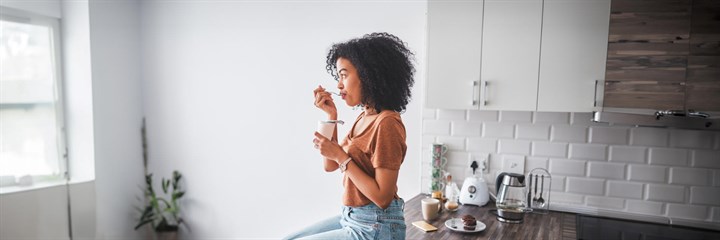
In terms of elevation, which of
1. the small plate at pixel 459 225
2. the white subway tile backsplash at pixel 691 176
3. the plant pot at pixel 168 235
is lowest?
the plant pot at pixel 168 235

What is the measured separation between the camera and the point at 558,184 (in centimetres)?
218

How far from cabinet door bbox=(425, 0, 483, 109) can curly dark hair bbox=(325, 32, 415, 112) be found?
726 mm

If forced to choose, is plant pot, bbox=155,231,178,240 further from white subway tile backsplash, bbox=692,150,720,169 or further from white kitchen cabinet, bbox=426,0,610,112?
white subway tile backsplash, bbox=692,150,720,169

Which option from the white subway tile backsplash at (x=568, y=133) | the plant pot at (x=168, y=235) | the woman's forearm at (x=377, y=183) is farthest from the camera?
the plant pot at (x=168, y=235)

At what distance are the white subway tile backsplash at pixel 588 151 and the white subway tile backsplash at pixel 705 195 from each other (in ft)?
1.31

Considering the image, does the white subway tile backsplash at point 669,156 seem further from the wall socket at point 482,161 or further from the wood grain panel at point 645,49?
the wall socket at point 482,161

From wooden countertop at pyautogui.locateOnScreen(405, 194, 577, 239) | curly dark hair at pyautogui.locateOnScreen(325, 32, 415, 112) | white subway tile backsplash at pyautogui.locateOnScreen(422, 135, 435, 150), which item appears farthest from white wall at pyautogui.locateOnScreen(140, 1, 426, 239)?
curly dark hair at pyautogui.locateOnScreen(325, 32, 415, 112)

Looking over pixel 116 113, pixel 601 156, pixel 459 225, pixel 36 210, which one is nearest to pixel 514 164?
pixel 601 156

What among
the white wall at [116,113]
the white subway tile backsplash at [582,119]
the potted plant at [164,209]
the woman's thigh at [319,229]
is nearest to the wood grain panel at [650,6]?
the white subway tile backsplash at [582,119]

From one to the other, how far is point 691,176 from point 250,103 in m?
2.48

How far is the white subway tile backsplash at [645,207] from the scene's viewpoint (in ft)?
6.70

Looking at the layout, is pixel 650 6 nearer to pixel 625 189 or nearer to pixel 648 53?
pixel 648 53

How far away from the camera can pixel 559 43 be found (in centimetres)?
187

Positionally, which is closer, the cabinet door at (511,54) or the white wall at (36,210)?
the cabinet door at (511,54)
